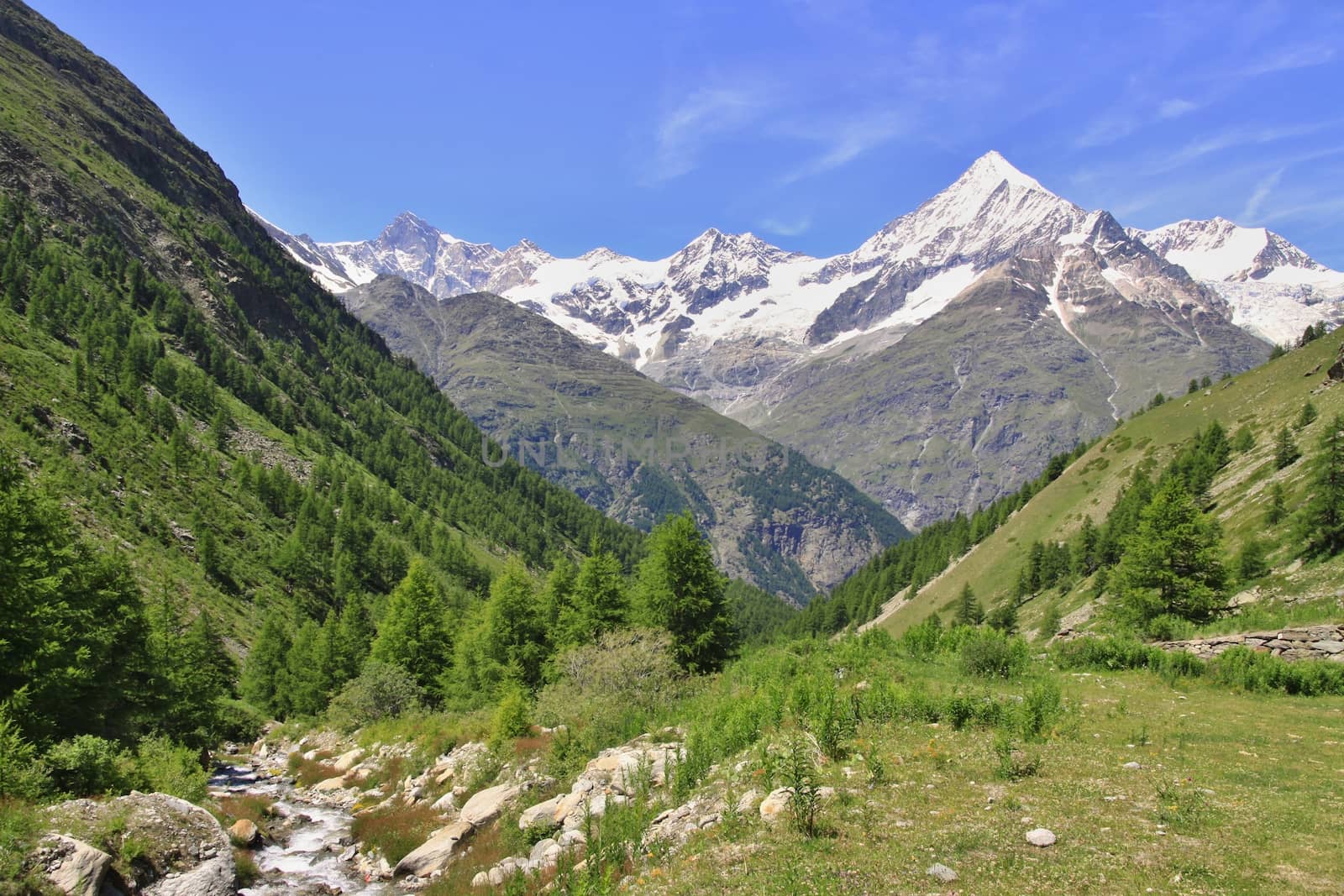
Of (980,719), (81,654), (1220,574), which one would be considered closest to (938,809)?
(980,719)

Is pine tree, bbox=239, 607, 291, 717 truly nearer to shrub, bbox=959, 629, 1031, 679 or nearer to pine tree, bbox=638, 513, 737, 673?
pine tree, bbox=638, 513, 737, 673

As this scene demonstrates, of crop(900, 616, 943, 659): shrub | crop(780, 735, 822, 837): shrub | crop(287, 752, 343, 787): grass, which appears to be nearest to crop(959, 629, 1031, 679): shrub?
crop(900, 616, 943, 659): shrub

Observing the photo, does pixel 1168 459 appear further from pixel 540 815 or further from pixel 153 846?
pixel 153 846

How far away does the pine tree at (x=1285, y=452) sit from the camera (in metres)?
66.9

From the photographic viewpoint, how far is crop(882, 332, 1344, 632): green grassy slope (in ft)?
220

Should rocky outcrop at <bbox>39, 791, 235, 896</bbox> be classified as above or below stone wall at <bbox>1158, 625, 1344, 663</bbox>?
below

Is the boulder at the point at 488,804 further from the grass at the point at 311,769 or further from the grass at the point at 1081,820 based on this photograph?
the grass at the point at 311,769

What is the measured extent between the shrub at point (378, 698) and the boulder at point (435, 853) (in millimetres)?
27937

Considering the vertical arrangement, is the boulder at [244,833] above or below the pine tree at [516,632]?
below

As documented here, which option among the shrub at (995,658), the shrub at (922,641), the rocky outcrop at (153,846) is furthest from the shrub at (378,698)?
the shrub at (995,658)

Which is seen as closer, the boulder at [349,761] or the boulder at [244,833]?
the boulder at [244,833]

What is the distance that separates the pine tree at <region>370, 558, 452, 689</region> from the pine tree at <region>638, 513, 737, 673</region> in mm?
22525

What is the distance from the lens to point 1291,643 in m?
25.5

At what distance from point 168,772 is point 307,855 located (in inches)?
263
